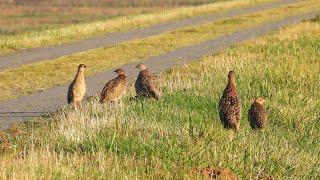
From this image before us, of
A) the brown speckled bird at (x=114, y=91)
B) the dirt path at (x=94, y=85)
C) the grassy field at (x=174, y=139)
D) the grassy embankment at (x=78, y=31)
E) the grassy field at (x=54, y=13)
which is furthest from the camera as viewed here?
the grassy field at (x=54, y=13)

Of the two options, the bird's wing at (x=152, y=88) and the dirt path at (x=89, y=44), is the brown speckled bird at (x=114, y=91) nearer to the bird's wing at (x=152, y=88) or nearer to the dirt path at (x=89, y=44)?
the bird's wing at (x=152, y=88)

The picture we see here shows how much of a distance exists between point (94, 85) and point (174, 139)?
9.71 m

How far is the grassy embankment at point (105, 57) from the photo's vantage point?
19.8 m

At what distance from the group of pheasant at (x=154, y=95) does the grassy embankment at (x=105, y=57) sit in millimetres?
3410

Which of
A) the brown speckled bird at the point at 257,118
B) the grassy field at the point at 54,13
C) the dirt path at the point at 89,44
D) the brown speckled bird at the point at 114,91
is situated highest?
the brown speckled bird at the point at 114,91

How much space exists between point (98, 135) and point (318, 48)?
15.7 m

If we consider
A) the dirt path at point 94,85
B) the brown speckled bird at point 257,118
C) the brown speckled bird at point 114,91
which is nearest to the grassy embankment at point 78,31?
the dirt path at point 94,85

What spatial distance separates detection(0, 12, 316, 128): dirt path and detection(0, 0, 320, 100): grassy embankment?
63 centimetres

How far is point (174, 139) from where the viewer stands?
A: 1007 cm

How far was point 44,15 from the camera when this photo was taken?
309ft

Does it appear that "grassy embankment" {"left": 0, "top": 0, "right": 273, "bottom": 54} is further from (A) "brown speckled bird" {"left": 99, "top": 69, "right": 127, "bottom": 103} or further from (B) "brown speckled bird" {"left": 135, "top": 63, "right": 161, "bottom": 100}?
(A) "brown speckled bird" {"left": 99, "top": 69, "right": 127, "bottom": 103}

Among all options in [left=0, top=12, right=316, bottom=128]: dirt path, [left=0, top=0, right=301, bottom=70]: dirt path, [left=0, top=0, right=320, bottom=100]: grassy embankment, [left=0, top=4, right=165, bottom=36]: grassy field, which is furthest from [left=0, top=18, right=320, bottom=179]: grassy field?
[left=0, top=4, right=165, bottom=36]: grassy field

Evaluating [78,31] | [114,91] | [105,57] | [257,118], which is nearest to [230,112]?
[257,118]

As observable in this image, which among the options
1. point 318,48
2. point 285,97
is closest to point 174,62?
point 318,48
